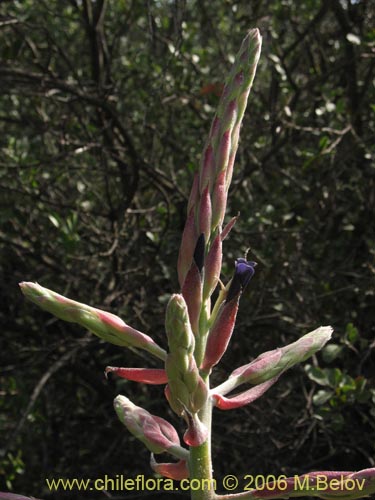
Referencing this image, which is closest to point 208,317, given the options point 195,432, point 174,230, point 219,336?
point 219,336

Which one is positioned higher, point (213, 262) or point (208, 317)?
point (213, 262)

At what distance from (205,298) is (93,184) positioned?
282 cm

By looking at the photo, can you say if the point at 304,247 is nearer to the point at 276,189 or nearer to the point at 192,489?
the point at 276,189

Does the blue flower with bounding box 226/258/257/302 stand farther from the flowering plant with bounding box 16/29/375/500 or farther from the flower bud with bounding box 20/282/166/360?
the flower bud with bounding box 20/282/166/360

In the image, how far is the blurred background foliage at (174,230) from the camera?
312cm

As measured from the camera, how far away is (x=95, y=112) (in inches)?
143

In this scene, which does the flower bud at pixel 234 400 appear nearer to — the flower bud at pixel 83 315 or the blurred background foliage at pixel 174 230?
the flower bud at pixel 83 315

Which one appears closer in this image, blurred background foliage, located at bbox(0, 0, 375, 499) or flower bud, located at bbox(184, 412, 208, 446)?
flower bud, located at bbox(184, 412, 208, 446)

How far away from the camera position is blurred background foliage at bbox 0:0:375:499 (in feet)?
10.2

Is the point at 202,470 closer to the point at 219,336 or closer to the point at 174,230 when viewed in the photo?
the point at 219,336

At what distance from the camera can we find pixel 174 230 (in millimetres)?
3494

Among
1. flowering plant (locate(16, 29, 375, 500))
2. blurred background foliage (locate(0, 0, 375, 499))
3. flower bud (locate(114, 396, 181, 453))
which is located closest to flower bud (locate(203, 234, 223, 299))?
flowering plant (locate(16, 29, 375, 500))

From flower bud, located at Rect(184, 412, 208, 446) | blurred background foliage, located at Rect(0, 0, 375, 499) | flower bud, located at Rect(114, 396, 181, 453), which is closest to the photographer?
flower bud, located at Rect(184, 412, 208, 446)

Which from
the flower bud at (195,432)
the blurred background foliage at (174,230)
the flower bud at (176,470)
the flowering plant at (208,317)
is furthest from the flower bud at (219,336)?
the blurred background foliage at (174,230)
